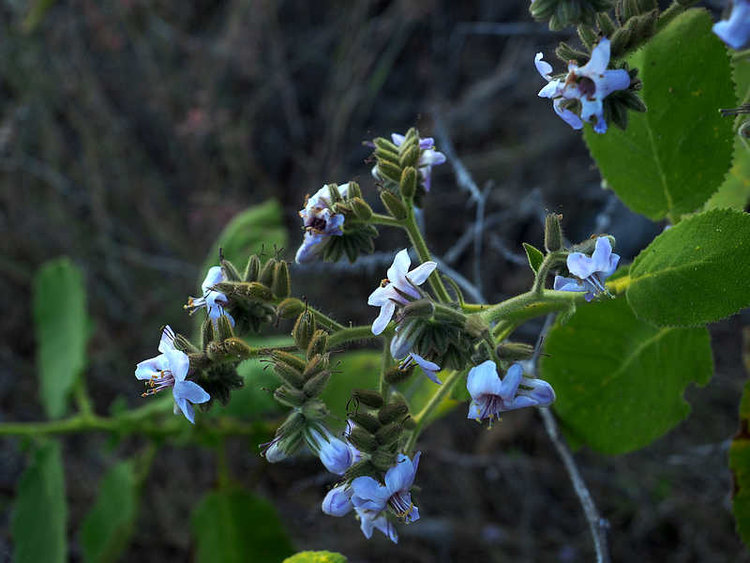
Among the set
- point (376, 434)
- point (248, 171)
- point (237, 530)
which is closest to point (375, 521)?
point (376, 434)

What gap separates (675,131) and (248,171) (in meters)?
3.43

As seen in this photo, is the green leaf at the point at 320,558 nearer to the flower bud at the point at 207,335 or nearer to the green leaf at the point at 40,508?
the flower bud at the point at 207,335

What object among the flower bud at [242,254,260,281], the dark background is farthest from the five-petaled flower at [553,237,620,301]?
the dark background

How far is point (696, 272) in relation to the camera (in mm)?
1645

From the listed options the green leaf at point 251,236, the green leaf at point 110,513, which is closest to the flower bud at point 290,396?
the green leaf at point 251,236

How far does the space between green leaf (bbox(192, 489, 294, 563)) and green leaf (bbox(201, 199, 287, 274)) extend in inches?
43.7

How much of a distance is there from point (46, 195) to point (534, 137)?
11.5 feet

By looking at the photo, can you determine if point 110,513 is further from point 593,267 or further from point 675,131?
point 675,131

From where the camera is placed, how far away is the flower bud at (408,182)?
1.80 m

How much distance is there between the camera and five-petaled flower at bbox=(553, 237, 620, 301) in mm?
1511

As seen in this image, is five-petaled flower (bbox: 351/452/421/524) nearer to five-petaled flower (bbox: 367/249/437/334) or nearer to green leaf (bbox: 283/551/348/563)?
green leaf (bbox: 283/551/348/563)

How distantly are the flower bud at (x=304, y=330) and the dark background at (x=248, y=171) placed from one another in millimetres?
2613

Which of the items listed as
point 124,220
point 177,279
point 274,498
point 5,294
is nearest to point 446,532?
point 274,498

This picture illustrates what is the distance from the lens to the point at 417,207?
2.02 m
